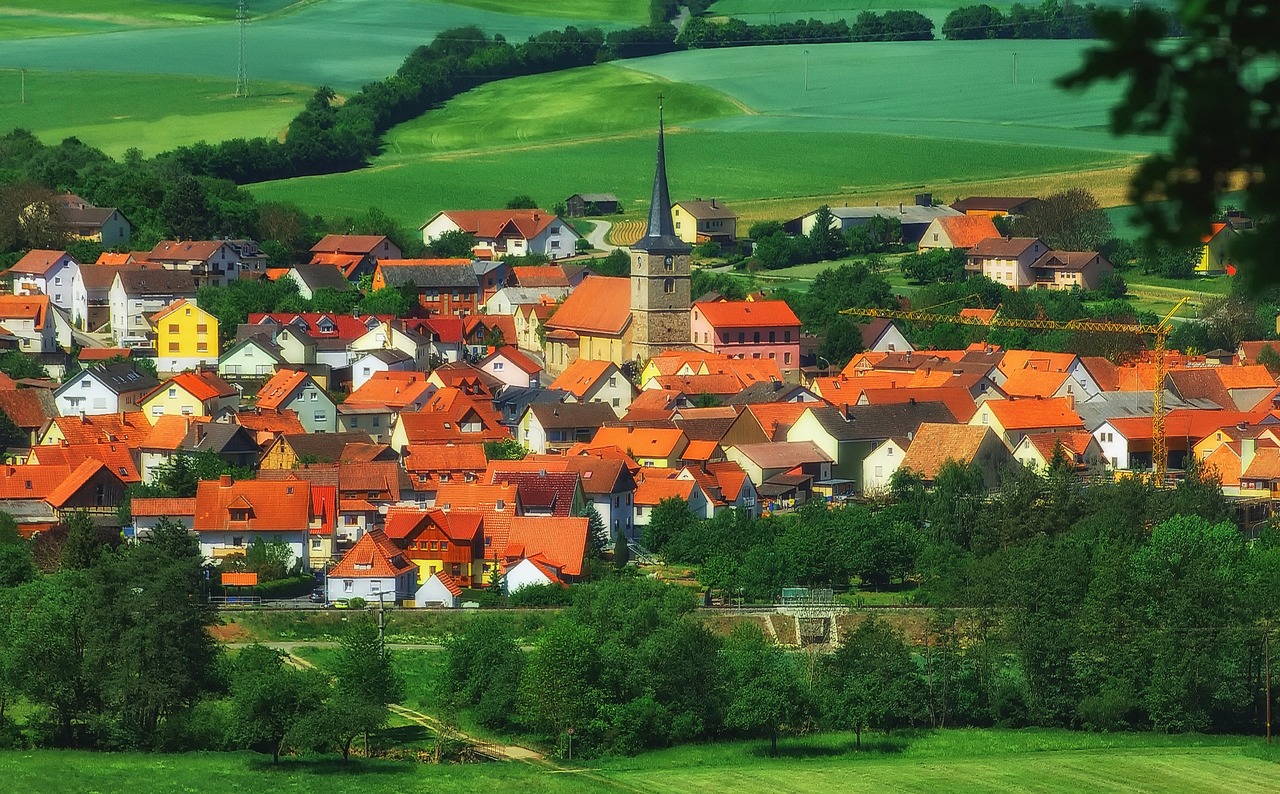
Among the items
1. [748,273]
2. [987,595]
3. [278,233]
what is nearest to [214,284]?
[278,233]

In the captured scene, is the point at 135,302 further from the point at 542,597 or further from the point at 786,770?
the point at 786,770

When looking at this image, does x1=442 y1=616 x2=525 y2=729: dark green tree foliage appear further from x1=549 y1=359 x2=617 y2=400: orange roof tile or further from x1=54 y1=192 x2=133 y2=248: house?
x1=54 y1=192 x2=133 y2=248: house

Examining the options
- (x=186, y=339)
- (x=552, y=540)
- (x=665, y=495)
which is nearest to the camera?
(x=552, y=540)

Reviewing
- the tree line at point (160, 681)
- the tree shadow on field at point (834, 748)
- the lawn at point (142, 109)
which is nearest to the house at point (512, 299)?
the lawn at point (142, 109)

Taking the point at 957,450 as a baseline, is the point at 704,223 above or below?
above

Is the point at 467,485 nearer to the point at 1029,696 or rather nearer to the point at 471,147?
the point at 1029,696

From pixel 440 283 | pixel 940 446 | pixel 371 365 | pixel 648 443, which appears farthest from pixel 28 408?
pixel 440 283
